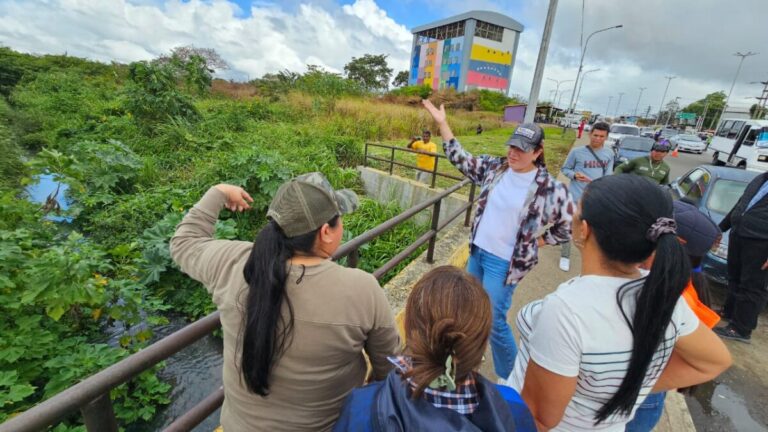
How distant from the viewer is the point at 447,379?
78 cm

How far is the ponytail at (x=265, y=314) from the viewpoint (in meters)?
0.97

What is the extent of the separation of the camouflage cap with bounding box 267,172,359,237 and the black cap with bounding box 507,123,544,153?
1443 mm

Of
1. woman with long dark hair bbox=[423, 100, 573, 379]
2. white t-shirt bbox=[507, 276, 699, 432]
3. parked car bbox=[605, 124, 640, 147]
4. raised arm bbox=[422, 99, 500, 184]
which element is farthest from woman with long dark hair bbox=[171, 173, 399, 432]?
parked car bbox=[605, 124, 640, 147]

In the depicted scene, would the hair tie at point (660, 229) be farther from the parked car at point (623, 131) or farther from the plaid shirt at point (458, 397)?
the parked car at point (623, 131)

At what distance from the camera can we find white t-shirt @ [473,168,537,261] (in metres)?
2.27

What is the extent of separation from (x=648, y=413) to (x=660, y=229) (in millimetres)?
1146

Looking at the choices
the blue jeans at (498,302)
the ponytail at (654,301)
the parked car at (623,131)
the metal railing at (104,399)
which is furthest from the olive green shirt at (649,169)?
the parked car at (623,131)

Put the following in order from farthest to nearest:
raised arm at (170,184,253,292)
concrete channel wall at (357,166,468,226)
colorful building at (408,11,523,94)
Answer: colorful building at (408,11,523,94)
concrete channel wall at (357,166,468,226)
raised arm at (170,184,253,292)

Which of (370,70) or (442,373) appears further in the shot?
(370,70)

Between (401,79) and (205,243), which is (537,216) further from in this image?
(401,79)

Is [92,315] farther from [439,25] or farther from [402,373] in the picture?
[439,25]

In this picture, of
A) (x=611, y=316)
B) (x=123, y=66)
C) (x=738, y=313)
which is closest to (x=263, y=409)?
(x=611, y=316)

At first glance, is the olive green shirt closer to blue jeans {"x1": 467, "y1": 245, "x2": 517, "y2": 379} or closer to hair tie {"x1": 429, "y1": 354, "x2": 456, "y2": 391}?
blue jeans {"x1": 467, "y1": 245, "x2": 517, "y2": 379}

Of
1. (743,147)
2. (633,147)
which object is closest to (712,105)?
(743,147)
